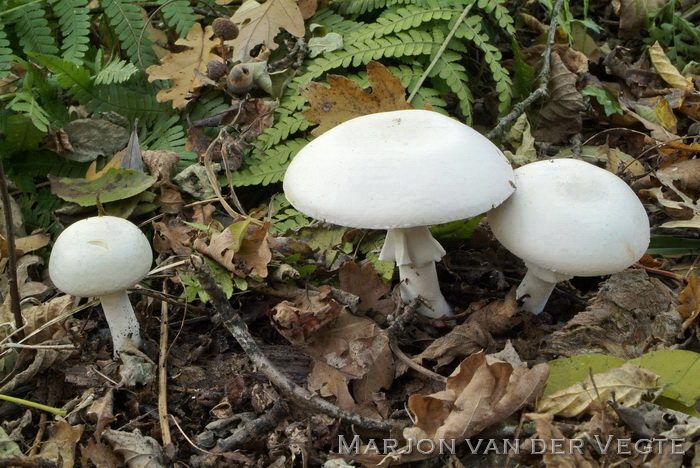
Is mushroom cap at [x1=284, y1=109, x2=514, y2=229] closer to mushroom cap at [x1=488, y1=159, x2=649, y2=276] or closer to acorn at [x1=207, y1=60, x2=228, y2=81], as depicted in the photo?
mushroom cap at [x1=488, y1=159, x2=649, y2=276]

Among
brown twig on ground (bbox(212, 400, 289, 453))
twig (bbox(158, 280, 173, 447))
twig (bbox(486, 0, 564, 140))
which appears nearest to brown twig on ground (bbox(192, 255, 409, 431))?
brown twig on ground (bbox(212, 400, 289, 453))

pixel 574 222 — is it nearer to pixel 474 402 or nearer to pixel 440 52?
pixel 474 402

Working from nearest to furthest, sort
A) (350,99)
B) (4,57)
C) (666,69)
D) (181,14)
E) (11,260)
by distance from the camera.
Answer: (11,260) → (350,99) → (4,57) → (181,14) → (666,69)

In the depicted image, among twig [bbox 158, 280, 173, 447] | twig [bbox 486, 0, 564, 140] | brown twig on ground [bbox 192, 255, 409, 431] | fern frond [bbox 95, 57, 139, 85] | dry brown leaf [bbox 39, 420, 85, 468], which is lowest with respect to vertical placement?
twig [bbox 158, 280, 173, 447]

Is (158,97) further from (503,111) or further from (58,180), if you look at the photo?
(503,111)

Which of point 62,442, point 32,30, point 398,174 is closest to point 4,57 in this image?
point 32,30
